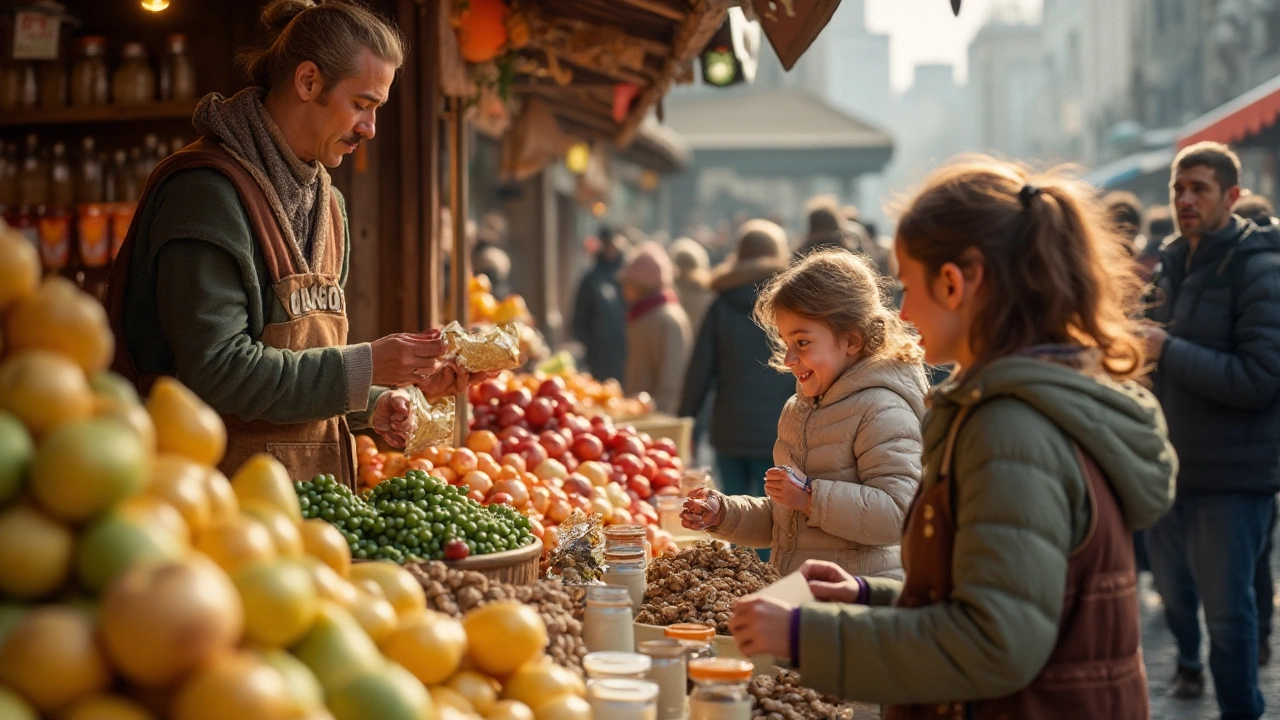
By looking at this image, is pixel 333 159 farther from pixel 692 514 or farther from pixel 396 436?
pixel 692 514

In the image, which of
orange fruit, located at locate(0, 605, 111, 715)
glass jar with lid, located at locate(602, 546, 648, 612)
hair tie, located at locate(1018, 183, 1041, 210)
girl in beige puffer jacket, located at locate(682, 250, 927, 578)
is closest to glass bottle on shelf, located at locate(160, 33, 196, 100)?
girl in beige puffer jacket, located at locate(682, 250, 927, 578)

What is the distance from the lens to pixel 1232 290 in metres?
4.63

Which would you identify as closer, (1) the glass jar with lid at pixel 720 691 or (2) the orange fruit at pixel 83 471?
(2) the orange fruit at pixel 83 471

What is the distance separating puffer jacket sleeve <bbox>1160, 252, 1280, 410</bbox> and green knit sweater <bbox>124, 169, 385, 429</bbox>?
3209mm

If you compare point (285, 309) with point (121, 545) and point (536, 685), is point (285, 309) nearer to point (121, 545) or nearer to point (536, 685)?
point (536, 685)

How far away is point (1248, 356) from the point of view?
4531 millimetres

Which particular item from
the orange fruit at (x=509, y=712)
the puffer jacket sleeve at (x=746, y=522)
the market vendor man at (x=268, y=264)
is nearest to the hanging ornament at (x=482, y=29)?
the market vendor man at (x=268, y=264)

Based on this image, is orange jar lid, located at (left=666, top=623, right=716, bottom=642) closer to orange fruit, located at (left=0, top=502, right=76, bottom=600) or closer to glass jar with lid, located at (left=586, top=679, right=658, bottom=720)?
glass jar with lid, located at (left=586, top=679, right=658, bottom=720)

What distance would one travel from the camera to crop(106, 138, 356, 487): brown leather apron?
2676mm

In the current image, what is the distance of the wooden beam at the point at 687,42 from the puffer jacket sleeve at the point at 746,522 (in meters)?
2.02

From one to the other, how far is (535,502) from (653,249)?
526 centimetres

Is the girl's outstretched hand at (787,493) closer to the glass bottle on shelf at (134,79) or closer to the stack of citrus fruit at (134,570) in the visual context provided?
the stack of citrus fruit at (134,570)

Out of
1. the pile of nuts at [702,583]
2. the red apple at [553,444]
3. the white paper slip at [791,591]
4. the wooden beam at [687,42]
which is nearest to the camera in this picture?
the white paper slip at [791,591]

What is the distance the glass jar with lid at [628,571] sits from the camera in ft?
8.89
